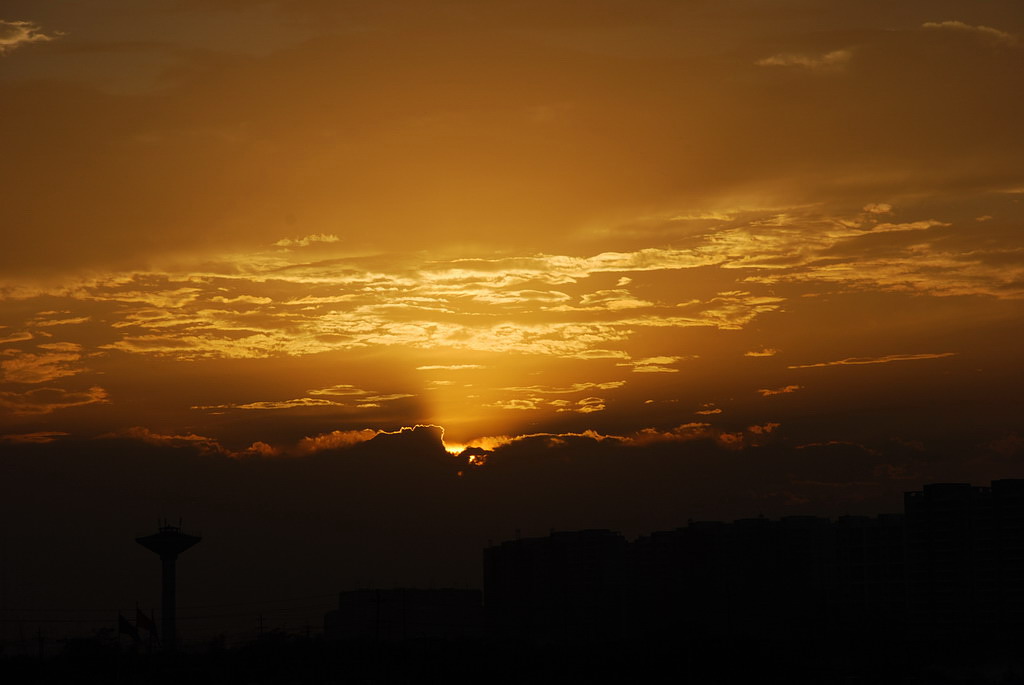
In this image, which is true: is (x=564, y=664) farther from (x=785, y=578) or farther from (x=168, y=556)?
(x=168, y=556)

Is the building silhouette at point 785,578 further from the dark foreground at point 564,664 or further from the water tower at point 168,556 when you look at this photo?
the water tower at point 168,556

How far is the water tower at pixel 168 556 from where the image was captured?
185625 mm

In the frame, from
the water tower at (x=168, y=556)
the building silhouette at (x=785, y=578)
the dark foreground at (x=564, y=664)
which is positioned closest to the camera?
the dark foreground at (x=564, y=664)

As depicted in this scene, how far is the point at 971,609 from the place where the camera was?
392ft

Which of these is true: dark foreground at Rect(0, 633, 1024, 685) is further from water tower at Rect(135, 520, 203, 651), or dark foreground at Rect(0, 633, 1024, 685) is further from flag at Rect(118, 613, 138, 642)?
water tower at Rect(135, 520, 203, 651)

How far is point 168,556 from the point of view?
188875 millimetres

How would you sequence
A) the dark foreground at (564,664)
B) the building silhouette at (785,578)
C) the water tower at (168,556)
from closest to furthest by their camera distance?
the dark foreground at (564,664) < the building silhouette at (785,578) < the water tower at (168,556)

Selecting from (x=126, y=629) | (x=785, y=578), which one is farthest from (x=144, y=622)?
(x=785, y=578)

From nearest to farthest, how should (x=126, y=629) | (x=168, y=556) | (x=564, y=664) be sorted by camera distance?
(x=564, y=664) → (x=126, y=629) → (x=168, y=556)

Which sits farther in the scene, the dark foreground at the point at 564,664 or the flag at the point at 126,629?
the flag at the point at 126,629

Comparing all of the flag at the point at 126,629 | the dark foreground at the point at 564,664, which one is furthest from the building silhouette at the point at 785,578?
the flag at the point at 126,629

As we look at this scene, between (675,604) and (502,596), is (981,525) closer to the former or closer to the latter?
(675,604)

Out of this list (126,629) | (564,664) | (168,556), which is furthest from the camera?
(168,556)

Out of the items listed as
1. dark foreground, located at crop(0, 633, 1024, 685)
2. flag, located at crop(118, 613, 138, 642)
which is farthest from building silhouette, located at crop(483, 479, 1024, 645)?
flag, located at crop(118, 613, 138, 642)
